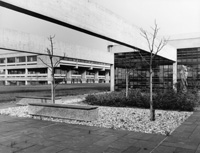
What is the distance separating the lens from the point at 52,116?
8906 millimetres

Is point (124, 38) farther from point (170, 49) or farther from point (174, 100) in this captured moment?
point (170, 49)

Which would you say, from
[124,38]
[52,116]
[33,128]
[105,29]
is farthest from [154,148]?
[124,38]

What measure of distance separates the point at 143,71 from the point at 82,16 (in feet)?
57.4

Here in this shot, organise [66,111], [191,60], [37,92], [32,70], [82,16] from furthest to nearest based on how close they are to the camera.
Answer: [32,70]
[37,92]
[191,60]
[82,16]
[66,111]

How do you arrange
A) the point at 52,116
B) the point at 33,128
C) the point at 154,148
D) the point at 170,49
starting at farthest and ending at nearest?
the point at 170,49 < the point at 52,116 < the point at 33,128 < the point at 154,148

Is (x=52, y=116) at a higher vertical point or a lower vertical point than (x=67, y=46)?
lower

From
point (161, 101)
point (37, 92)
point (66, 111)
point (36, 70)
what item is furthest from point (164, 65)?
point (36, 70)

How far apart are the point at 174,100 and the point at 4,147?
886 centimetres

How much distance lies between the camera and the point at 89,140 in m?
5.61

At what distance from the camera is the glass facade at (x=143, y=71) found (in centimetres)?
2548

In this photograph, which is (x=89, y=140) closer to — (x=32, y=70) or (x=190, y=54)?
(x=190, y=54)

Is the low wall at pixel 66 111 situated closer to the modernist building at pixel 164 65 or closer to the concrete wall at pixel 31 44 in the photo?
the concrete wall at pixel 31 44

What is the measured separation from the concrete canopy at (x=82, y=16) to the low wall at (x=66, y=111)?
3.65m

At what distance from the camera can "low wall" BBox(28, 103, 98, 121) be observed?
8.13m
